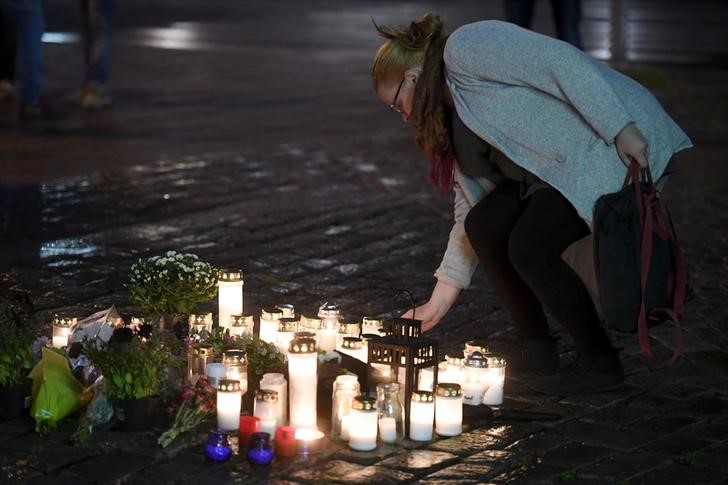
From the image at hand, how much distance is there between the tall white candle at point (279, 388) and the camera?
427 cm

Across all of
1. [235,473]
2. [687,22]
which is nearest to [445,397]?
[235,473]

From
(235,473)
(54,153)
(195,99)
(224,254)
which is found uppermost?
(195,99)

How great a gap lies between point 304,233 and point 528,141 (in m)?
3.01

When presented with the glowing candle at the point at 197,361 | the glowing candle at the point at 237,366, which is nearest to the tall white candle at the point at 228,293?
the glowing candle at the point at 197,361

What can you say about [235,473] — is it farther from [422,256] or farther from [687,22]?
[687,22]

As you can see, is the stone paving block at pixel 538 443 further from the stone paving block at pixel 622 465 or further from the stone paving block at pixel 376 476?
the stone paving block at pixel 376 476

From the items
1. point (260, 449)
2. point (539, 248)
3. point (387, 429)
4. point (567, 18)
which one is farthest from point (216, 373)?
point (567, 18)

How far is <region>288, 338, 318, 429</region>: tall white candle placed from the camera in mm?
4258

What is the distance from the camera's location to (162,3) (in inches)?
870

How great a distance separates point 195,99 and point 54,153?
8.90ft

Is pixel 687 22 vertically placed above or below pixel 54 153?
above

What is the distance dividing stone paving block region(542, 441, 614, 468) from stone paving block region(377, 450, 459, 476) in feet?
0.98

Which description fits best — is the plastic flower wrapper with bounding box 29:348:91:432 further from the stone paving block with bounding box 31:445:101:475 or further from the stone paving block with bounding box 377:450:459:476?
the stone paving block with bounding box 377:450:459:476

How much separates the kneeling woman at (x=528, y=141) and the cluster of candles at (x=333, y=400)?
402 mm
